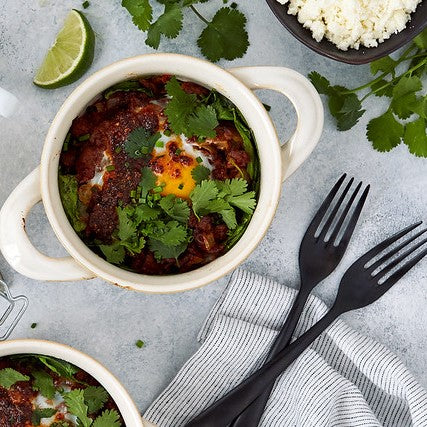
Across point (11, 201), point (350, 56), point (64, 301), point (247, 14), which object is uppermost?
point (350, 56)

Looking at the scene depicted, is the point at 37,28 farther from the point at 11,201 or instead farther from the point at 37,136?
the point at 11,201

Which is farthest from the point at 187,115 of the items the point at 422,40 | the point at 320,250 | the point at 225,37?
the point at 422,40

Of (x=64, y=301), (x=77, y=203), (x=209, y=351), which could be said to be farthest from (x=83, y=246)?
(x=209, y=351)

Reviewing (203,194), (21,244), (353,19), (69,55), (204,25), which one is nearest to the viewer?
(21,244)

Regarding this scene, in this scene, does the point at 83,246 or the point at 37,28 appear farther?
the point at 37,28

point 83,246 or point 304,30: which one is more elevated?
point 304,30

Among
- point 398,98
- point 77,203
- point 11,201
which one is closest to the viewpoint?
point 11,201

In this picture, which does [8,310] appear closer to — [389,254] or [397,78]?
[389,254]
